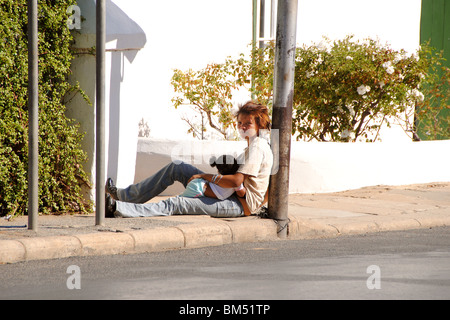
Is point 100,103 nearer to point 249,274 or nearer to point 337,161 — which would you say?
point 249,274

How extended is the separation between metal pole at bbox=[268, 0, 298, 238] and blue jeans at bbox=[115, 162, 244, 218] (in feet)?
1.73

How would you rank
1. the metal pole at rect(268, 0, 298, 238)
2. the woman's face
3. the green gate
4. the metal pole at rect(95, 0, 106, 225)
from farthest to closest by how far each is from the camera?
the green gate < the woman's face < the metal pole at rect(268, 0, 298, 238) < the metal pole at rect(95, 0, 106, 225)

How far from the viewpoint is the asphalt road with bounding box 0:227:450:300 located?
16.0 feet

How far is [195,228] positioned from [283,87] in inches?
65.2

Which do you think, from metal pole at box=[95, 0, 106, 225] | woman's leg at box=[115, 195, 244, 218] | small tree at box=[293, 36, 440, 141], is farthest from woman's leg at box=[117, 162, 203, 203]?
small tree at box=[293, 36, 440, 141]

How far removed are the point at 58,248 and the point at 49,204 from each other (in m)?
1.82

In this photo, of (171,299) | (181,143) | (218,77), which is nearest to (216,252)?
(171,299)

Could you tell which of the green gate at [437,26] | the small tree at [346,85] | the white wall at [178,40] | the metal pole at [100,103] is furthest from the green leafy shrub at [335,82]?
the metal pole at [100,103]

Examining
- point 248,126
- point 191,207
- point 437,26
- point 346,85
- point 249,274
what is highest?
point 437,26

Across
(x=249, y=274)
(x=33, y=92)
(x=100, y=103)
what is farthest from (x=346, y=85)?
(x=249, y=274)

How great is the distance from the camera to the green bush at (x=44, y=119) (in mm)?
7715

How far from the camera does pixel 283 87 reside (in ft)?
25.9

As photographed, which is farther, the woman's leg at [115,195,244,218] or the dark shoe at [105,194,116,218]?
the woman's leg at [115,195,244,218]

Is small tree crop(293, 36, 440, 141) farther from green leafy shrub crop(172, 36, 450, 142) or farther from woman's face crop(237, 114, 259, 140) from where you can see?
woman's face crop(237, 114, 259, 140)
